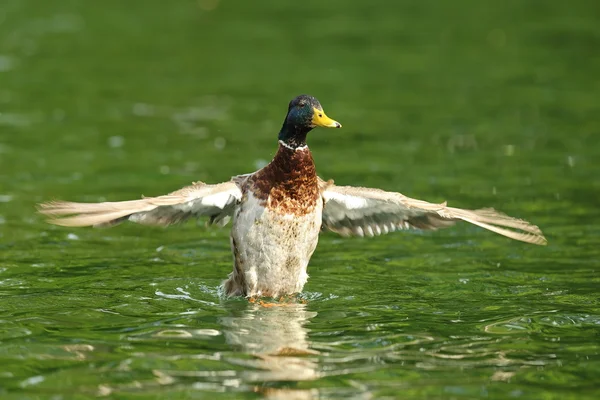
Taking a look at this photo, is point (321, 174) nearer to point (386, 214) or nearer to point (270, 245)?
point (386, 214)

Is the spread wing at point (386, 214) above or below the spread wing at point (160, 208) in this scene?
below

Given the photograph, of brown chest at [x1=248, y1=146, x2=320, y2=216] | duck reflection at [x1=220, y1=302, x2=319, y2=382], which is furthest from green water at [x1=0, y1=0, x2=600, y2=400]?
brown chest at [x1=248, y1=146, x2=320, y2=216]

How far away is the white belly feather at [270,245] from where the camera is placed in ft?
32.5

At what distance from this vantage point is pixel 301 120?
10000 mm

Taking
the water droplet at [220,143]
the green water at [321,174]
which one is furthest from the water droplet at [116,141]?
the water droplet at [220,143]

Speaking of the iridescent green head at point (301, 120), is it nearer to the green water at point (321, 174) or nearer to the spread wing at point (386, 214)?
the spread wing at point (386, 214)

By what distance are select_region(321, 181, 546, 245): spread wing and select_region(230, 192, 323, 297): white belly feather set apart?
1.06 ft

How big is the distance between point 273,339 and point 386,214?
204 centimetres

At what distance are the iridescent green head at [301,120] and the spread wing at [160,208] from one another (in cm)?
64

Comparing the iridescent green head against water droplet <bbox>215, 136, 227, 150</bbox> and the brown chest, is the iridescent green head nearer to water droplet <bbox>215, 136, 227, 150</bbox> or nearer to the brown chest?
the brown chest

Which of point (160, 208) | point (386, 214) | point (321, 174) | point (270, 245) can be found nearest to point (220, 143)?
point (321, 174)

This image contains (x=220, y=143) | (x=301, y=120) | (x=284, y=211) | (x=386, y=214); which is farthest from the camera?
(x=220, y=143)

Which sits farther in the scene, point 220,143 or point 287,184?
point 220,143

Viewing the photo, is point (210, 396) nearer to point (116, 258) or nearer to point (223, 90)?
point (116, 258)
